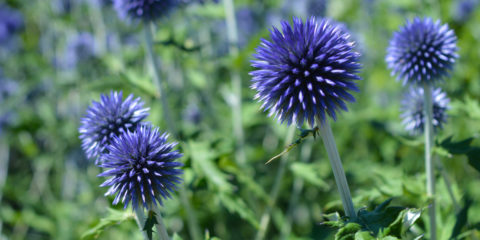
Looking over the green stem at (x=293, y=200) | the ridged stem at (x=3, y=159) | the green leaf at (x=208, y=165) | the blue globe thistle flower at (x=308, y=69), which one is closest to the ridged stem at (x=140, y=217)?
the green leaf at (x=208, y=165)

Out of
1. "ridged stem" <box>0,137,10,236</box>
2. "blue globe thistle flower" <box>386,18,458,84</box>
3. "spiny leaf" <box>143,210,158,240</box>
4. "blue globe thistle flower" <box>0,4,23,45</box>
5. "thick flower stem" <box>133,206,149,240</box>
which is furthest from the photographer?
"blue globe thistle flower" <box>0,4,23,45</box>

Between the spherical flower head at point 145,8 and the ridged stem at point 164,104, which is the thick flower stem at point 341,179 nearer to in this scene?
the ridged stem at point 164,104

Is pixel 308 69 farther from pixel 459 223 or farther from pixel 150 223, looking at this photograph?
pixel 459 223

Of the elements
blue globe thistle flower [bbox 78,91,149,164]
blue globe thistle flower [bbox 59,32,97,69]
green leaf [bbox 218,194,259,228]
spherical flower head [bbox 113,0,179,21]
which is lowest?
green leaf [bbox 218,194,259,228]

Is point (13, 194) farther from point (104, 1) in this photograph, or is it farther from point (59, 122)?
point (104, 1)

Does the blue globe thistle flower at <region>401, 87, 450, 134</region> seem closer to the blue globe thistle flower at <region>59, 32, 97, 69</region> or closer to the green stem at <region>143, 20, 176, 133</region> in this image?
the green stem at <region>143, 20, 176, 133</region>

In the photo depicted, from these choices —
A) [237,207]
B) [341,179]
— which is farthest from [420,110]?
[237,207]

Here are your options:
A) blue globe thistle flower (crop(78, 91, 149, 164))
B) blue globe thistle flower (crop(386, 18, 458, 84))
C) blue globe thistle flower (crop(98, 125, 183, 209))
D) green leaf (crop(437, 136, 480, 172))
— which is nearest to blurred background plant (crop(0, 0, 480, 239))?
green leaf (crop(437, 136, 480, 172))
